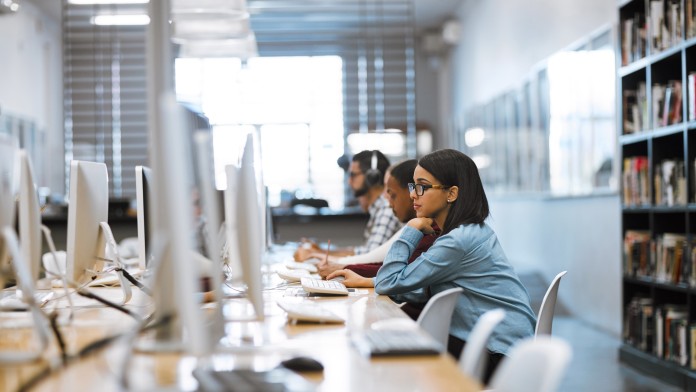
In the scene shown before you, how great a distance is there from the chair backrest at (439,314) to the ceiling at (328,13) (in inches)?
324

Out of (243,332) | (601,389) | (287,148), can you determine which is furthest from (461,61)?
(243,332)

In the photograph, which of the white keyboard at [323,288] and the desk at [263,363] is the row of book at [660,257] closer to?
the white keyboard at [323,288]

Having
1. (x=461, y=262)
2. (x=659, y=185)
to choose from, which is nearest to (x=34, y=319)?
(x=461, y=262)

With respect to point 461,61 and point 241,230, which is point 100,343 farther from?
point 461,61

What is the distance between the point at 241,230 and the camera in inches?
74.7

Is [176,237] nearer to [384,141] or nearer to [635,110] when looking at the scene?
[635,110]

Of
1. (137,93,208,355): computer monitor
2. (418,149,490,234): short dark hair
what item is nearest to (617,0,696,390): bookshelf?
(418,149,490,234): short dark hair

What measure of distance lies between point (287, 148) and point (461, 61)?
2.76 meters

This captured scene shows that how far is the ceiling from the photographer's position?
36.5 feet

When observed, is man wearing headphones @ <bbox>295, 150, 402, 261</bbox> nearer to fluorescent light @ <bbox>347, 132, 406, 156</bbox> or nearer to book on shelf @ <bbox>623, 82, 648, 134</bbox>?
book on shelf @ <bbox>623, 82, 648, 134</bbox>

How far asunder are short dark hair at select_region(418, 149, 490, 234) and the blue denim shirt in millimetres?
66

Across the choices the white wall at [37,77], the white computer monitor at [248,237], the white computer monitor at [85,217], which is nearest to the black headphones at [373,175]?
the white computer monitor at [85,217]

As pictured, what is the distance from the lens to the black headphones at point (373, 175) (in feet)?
16.4

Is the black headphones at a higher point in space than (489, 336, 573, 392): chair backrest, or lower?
higher
